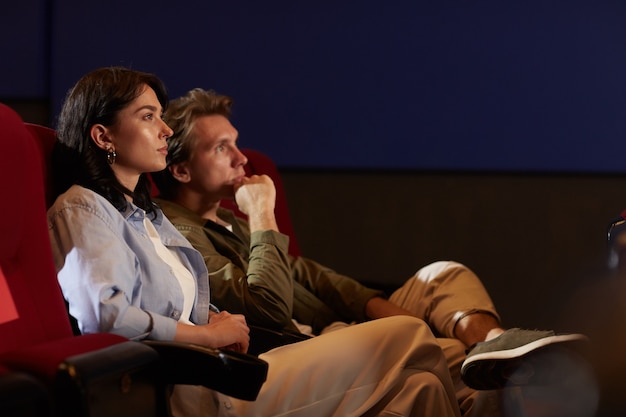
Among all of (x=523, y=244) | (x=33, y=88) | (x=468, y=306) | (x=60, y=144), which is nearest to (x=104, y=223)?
(x=60, y=144)

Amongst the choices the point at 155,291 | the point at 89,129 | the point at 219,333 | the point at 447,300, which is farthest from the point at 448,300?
the point at 89,129

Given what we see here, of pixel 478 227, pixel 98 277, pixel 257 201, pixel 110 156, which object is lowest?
pixel 478 227

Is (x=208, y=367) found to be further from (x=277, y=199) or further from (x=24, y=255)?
(x=277, y=199)

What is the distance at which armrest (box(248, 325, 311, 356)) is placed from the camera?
2.16 m

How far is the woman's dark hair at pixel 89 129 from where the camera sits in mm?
1952

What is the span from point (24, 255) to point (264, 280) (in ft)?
2.28

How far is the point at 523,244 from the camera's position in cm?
370

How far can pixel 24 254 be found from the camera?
5.58 ft

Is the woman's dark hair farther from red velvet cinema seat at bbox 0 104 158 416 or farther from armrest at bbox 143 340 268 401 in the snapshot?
armrest at bbox 143 340 268 401

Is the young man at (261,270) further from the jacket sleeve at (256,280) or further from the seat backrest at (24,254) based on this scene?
the seat backrest at (24,254)

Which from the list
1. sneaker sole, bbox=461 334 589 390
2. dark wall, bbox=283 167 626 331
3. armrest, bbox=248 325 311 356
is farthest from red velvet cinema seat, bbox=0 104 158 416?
dark wall, bbox=283 167 626 331

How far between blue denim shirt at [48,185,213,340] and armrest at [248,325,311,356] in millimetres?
295

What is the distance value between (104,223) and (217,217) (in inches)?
34.2

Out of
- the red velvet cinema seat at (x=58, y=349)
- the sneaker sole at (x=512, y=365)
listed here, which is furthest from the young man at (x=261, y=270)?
the red velvet cinema seat at (x=58, y=349)
